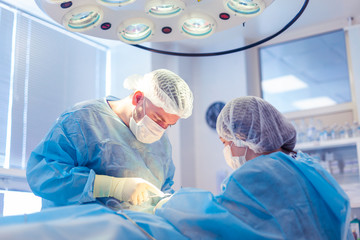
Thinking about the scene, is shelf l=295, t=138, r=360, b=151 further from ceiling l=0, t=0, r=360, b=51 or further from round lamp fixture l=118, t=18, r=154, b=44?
round lamp fixture l=118, t=18, r=154, b=44

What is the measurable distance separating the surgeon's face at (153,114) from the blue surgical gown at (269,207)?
712 mm

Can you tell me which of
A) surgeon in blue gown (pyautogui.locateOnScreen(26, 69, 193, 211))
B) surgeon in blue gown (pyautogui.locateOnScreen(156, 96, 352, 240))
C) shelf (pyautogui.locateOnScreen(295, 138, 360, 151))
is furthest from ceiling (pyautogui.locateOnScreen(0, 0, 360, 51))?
shelf (pyautogui.locateOnScreen(295, 138, 360, 151))

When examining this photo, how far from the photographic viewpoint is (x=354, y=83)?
3736 millimetres

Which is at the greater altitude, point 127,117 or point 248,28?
point 248,28

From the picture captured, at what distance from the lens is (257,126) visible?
1.72m

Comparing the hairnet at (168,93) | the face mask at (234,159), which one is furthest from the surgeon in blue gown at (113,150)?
the face mask at (234,159)

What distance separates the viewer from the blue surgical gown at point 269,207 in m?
1.43

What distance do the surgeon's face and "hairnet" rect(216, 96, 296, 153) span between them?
45cm

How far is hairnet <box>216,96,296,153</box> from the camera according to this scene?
172 centimetres

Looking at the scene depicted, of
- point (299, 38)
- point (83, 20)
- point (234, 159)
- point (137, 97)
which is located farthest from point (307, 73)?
point (83, 20)

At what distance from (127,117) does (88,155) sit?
12.5 inches

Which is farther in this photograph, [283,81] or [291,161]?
[283,81]

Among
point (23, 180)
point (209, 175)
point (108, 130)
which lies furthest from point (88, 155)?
point (209, 175)

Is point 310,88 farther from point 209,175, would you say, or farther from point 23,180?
point 23,180
